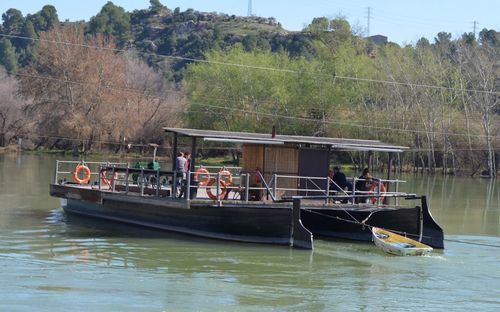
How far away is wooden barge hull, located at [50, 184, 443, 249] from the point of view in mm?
24594

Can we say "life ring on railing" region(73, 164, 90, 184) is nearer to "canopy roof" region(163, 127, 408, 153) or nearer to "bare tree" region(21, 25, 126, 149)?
"canopy roof" region(163, 127, 408, 153)

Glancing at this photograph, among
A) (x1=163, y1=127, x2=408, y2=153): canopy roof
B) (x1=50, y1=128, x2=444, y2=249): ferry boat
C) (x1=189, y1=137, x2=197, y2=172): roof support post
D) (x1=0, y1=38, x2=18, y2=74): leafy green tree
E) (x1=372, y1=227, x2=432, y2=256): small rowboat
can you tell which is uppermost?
(x1=0, y1=38, x2=18, y2=74): leafy green tree

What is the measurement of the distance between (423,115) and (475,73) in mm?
6709

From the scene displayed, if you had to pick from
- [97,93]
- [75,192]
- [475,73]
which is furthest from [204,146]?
[75,192]

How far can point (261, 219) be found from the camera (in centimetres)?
2481

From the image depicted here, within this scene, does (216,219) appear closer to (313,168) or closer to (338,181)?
(313,168)

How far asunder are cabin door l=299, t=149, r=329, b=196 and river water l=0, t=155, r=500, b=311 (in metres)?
2.26

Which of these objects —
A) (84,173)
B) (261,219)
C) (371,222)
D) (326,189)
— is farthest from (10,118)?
(261,219)

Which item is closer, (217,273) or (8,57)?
(217,273)

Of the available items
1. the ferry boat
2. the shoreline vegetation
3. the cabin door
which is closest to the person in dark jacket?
the ferry boat

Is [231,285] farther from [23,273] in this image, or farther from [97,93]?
[97,93]

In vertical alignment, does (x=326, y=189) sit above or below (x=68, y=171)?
above

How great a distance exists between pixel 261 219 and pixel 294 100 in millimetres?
57397

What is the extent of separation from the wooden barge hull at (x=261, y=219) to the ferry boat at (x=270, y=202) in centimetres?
3
